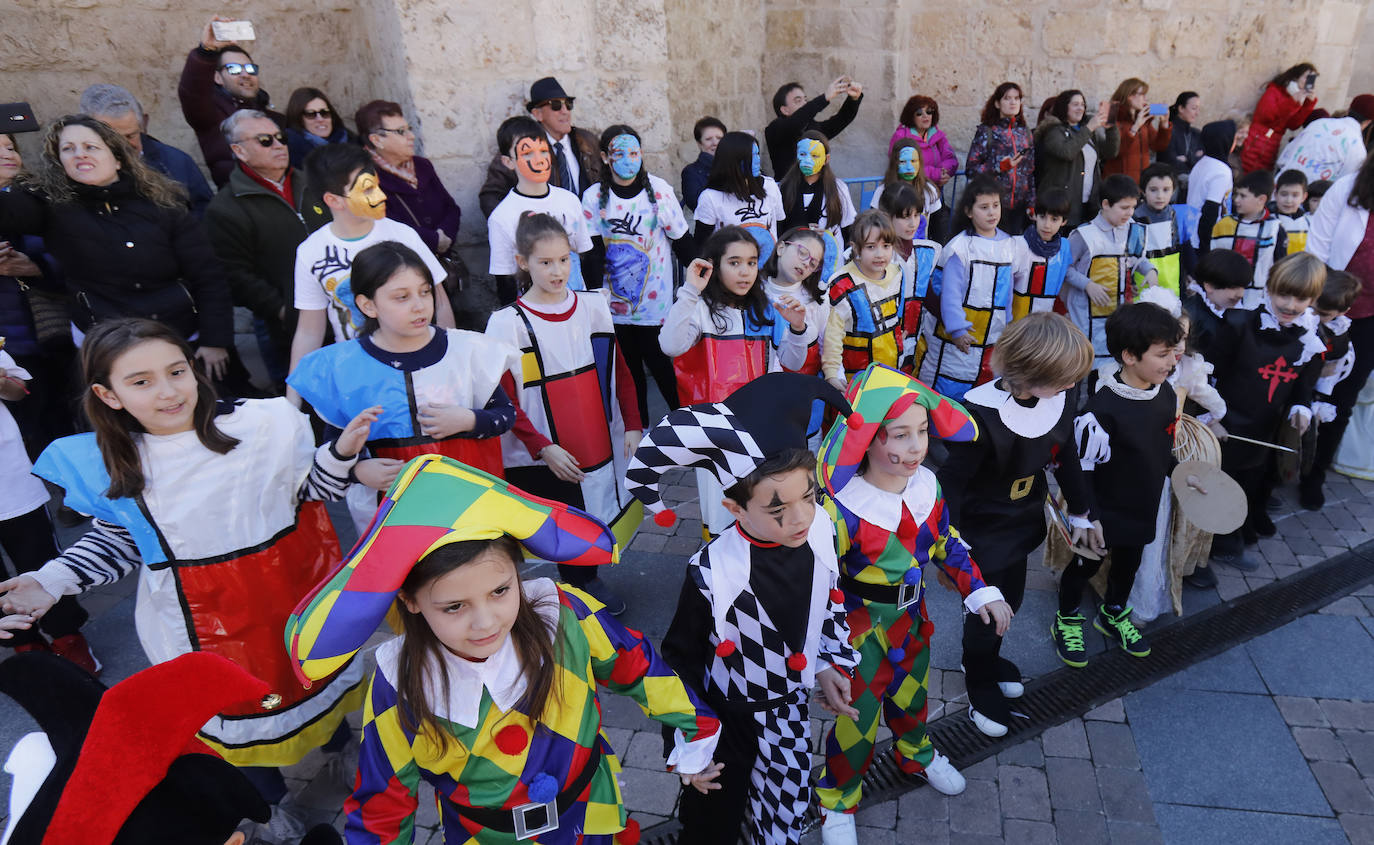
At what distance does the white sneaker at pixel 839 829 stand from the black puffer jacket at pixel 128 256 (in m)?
3.37

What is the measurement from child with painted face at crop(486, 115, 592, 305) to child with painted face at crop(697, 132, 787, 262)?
816mm

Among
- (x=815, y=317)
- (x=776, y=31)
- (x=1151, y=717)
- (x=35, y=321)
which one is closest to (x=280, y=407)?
(x=815, y=317)

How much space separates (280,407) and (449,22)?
11.6 ft

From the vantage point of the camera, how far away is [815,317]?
147 inches

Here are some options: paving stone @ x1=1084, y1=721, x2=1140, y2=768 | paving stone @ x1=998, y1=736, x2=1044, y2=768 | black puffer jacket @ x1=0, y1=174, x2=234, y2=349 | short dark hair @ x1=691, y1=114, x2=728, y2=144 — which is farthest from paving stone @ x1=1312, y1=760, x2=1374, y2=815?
short dark hair @ x1=691, y1=114, x2=728, y2=144

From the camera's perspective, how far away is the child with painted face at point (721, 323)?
3.37 meters

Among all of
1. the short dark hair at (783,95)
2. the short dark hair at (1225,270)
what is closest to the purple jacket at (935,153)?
the short dark hair at (783,95)

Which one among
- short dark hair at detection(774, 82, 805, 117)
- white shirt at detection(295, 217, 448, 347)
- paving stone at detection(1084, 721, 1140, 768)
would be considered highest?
short dark hair at detection(774, 82, 805, 117)

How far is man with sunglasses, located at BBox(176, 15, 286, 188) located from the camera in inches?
180

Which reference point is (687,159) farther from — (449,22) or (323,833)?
(323,833)

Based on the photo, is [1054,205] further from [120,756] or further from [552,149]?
[120,756]

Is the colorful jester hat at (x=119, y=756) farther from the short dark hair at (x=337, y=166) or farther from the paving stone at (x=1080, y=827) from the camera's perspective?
the short dark hair at (x=337, y=166)

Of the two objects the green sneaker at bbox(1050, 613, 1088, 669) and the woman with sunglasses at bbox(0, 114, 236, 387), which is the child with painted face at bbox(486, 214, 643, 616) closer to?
the woman with sunglasses at bbox(0, 114, 236, 387)

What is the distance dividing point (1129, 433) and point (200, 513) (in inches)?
120
